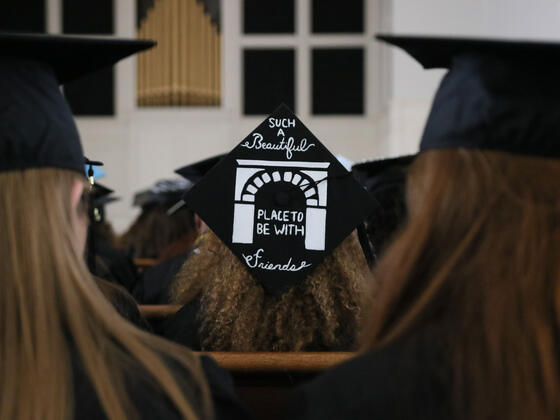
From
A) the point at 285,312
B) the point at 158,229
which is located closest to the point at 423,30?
the point at 158,229

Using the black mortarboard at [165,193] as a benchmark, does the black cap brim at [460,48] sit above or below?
above

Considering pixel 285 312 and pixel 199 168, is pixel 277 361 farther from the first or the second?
pixel 199 168

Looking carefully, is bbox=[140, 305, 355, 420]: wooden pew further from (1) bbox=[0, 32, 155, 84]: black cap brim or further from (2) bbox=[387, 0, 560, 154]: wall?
(2) bbox=[387, 0, 560, 154]: wall

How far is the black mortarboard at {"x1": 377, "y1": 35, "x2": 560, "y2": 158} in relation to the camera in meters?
1.06

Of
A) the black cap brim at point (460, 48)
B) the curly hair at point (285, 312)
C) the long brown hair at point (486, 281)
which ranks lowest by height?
the curly hair at point (285, 312)

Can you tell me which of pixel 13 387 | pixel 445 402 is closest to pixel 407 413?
pixel 445 402

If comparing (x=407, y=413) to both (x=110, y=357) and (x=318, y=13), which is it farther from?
(x=318, y=13)

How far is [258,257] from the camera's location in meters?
1.79

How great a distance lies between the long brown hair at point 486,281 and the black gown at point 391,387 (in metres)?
0.02

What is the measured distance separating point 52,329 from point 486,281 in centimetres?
63

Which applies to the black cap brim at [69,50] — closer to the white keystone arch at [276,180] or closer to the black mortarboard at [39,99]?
the black mortarboard at [39,99]

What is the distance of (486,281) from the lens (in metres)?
0.96

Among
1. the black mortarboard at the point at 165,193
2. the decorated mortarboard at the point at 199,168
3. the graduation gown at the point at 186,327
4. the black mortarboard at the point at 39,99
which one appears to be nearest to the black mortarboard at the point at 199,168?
the decorated mortarboard at the point at 199,168

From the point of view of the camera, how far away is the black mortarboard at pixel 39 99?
1.11 metres
